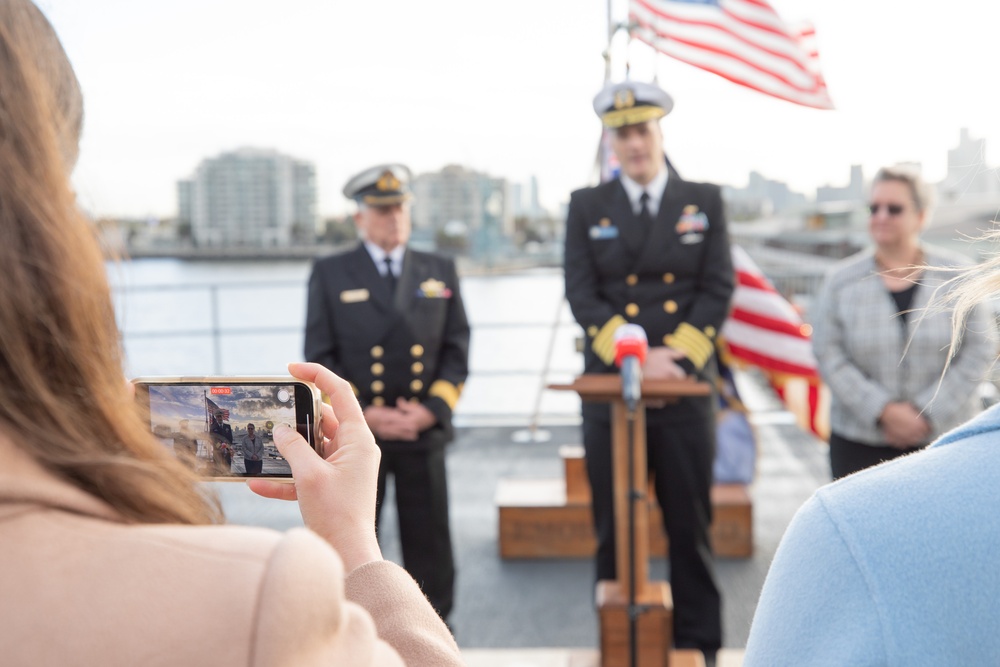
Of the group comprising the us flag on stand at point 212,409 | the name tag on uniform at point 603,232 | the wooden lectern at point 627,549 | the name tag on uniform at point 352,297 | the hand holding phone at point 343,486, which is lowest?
the wooden lectern at point 627,549

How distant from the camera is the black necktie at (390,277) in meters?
3.23

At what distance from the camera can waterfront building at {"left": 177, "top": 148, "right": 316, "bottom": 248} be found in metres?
5.08

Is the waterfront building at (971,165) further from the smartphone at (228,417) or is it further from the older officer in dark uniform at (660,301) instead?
the older officer in dark uniform at (660,301)

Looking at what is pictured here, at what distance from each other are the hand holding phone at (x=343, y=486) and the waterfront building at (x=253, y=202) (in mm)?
3416

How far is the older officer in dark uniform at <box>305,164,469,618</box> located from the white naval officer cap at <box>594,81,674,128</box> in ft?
2.49

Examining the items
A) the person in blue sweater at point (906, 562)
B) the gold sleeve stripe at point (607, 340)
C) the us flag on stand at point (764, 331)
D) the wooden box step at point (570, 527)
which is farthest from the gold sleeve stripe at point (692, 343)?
the person in blue sweater at point (906, 562)

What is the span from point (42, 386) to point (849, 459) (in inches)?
114

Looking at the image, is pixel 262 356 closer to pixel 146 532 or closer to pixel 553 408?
pixel 553 408

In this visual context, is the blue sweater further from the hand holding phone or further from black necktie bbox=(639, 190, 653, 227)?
black necktie bbox=(639, 190, 653, 227)

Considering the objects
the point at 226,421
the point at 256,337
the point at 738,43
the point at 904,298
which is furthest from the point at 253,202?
the point at 226,421

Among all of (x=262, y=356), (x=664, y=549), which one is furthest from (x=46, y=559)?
(x=262, y=356)

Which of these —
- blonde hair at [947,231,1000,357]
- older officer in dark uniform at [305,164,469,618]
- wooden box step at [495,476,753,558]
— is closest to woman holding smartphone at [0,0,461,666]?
blonde hair at [947,231,1000,357]

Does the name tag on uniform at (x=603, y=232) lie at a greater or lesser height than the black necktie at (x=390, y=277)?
greater

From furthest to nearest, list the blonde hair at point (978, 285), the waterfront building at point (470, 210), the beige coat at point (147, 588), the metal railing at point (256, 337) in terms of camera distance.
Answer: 1. the metal railing at point (256, 337)
2. the waterfront building at point (470, 210)
3. the blonde hair at point (978, 285)
4. the beige coat at point (147, 588)
